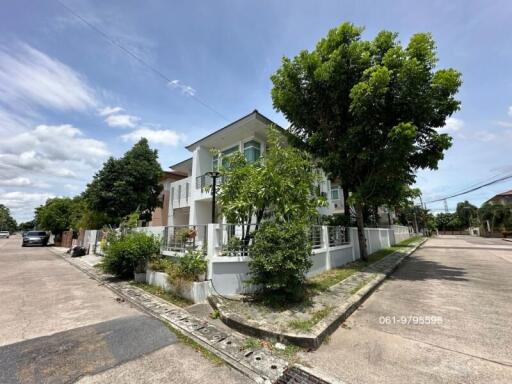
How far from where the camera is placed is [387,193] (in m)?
10.2

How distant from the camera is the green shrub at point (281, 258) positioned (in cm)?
505

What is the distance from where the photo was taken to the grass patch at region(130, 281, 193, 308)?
581 centimetres

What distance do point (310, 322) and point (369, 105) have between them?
25.4ft

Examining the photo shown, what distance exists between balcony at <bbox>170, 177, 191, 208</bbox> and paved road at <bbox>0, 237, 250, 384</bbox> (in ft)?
30.9

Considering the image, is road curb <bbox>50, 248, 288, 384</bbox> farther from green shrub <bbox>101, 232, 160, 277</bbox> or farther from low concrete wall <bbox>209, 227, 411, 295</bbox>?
green shrub <bbox>101, 232, 160, 277</bbox>

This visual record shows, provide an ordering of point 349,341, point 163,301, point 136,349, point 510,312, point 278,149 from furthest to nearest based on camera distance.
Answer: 1. point 278,149
2. point 163,301
3. point 510,312
4. point 349,341
5. point 136,349

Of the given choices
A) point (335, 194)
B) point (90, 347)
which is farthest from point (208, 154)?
point (335, 194)

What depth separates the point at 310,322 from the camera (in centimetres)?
422

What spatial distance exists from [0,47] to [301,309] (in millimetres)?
10162

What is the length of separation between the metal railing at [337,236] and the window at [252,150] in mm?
5547

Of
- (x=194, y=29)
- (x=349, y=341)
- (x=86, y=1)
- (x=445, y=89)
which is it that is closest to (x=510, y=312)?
(x=349, y=341)

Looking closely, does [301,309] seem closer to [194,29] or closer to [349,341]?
[349,341]

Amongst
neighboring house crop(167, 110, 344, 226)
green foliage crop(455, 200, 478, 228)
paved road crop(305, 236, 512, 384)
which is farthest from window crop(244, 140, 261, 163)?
green foliage crop(455, 200, 478, 228)

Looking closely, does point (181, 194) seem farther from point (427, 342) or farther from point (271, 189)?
point (427, 342)
